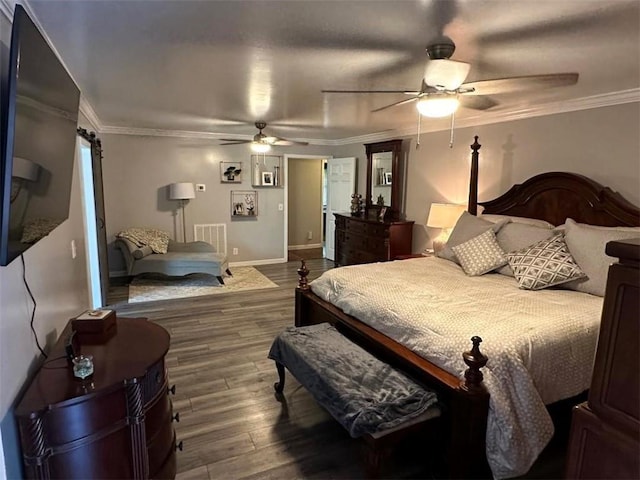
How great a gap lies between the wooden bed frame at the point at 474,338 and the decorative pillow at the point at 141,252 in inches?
117

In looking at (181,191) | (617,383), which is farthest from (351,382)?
(181,191)

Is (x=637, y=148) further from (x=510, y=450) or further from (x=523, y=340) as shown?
(x=510, y=450)

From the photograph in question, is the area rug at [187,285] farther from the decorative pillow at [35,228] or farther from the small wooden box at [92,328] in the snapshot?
the decorative pillow at [35,228]

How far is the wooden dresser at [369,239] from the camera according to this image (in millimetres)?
5531

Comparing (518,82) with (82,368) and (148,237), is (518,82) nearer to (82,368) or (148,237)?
(82,368)

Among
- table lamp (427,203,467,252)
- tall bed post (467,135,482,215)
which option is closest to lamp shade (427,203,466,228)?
table lamp (427,203,467,252)

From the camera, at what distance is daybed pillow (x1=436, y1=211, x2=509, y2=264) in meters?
3.66

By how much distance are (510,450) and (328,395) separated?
93 centimetres

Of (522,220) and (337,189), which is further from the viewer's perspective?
(337,189)

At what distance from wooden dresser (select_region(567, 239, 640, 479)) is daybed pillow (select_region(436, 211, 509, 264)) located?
291 centimetres

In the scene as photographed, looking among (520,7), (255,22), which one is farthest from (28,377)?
(520,7)

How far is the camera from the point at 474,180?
14.4ft

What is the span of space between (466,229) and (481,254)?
504mm

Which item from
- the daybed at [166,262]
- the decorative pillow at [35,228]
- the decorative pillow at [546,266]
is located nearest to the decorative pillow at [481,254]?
the decorative pillow at [546,266]
